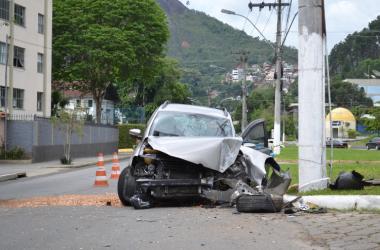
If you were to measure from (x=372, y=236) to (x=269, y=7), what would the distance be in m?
37.9

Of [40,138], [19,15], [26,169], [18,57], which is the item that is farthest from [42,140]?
[19,15]

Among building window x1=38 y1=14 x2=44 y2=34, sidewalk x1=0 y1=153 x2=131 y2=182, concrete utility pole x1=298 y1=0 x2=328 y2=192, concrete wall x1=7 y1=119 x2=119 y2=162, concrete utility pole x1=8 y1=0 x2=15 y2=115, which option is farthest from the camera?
building window x1=38 y1=14 x2=44 y2=34

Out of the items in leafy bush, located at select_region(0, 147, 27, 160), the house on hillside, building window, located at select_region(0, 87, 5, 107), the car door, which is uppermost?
the house on hillside

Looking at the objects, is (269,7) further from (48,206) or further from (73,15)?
(48,206)

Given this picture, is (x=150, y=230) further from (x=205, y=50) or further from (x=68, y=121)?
(x=205, y=50)

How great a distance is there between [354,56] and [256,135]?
128158mm

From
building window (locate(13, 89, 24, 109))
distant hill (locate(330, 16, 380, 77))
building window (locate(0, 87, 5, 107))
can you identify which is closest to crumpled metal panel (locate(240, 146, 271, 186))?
building window (locate(0, 87, 5, 107))

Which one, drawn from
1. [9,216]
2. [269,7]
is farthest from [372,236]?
[269,7]

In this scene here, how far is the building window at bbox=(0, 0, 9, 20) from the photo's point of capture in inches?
1535

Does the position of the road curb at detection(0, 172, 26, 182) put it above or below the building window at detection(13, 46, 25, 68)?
below

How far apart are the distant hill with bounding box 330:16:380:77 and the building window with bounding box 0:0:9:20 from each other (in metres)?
98.5

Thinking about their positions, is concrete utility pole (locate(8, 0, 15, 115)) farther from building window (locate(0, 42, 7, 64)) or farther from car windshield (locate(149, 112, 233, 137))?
car windshield (locate(149, 112, 233, 137))

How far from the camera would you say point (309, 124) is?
11.2 meters

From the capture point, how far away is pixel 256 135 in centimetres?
1262
